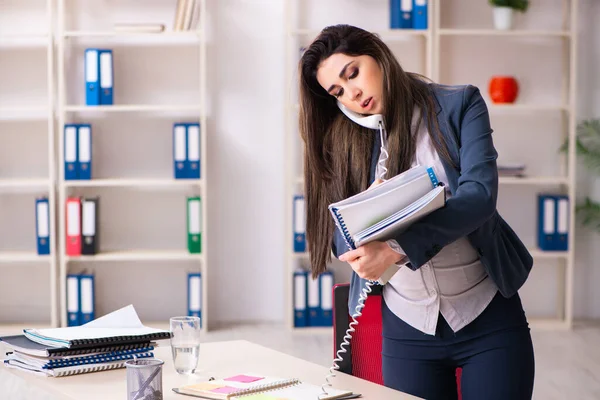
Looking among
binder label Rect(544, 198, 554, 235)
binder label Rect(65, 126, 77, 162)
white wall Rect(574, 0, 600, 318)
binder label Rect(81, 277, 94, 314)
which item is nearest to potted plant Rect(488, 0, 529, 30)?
white wall Rect(574, 0, 600, 318)

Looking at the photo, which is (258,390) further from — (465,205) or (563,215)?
(563,215)

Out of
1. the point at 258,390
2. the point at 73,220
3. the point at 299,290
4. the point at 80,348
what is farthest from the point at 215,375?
the point at 73,220

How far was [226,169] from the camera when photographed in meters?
4.96

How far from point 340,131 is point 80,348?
2.51ft

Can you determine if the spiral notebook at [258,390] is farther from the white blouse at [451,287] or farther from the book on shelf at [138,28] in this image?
the book on shelf at [138,28]

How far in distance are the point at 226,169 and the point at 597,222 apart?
232cm

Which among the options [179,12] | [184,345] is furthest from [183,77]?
[184,345]

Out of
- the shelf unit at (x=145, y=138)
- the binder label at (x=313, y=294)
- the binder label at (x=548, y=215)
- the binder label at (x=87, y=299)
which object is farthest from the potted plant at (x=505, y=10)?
the binder label at (x=87, y=299)

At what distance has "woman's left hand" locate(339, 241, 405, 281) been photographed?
4.70 feet

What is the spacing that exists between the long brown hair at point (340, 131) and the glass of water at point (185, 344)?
0.30 metres

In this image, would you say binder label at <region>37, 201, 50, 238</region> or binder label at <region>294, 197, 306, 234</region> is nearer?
binder label at <region>37, 201, 50, 238</region>

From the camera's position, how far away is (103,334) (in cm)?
186

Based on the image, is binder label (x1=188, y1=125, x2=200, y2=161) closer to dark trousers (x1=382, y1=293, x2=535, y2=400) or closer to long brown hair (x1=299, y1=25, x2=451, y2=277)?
long brown hair (x1=299, y1=25, x2=451, y2=277)

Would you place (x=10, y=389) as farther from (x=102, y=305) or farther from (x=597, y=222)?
(x=597, y=222)
